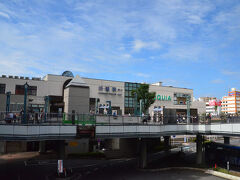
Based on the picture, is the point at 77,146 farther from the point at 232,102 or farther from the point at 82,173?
the point at 232,102

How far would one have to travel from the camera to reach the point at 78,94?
32.4 metres

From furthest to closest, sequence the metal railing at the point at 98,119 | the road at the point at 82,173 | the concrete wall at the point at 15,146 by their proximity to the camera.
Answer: the concrete wall at the point at 15,146
the road at the point at 82,173
the metal railing at the point at 98,119

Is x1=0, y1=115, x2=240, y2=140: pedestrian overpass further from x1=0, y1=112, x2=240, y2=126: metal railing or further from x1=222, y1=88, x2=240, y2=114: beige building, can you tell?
x1=222, y1=88, x2=240, y2=114: beige building

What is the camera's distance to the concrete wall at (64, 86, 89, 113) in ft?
104

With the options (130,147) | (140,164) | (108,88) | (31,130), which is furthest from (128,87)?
(31,130)

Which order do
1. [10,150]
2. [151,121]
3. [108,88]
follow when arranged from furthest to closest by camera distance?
[108,88]
[10,150]
[151,121]

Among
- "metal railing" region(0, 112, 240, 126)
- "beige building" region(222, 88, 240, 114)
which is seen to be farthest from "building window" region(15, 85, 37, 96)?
"beige building" region(222, 88, 240, 114)

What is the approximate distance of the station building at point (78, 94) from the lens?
1278 inches

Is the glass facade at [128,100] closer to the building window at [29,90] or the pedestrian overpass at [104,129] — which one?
the building window at [29,90]

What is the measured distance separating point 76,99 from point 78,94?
782 mm

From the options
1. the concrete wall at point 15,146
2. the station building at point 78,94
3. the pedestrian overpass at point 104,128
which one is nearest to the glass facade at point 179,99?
the station building at point 78,94

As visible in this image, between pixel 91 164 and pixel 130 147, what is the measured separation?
42.4ft

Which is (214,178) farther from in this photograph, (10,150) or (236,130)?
(10,150)

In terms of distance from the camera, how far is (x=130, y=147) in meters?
45.3
